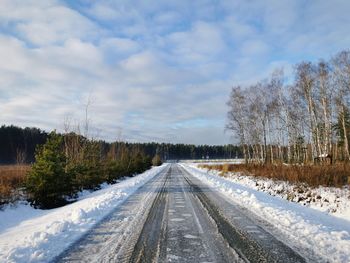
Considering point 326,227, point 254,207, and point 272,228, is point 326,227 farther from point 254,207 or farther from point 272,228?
point 254,207

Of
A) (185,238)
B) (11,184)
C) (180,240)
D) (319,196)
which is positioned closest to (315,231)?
(185,238)

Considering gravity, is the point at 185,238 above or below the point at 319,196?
below

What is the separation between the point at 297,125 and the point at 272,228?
32.8m

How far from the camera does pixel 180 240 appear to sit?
680cm

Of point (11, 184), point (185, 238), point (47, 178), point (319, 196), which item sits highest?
point (47, 178)

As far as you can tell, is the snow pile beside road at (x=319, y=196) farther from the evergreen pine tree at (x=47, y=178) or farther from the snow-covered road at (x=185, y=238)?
the evergreen pine tree at (x=47, y=178)

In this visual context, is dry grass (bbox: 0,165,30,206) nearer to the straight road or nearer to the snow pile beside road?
the straight road

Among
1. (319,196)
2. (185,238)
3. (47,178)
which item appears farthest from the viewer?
(47,178)

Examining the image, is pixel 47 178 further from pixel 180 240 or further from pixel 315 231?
pixel 315 231

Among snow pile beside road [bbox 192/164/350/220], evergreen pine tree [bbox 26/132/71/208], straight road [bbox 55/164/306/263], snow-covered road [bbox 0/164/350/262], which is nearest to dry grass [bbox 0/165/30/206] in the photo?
evergreen pine tree [bbox 26/132/71/208]

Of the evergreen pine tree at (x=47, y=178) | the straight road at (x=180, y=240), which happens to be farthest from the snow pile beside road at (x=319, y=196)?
the evergreen pine tree at (x=47, y=178)

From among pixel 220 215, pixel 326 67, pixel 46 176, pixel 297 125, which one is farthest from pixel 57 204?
pixel 297 125

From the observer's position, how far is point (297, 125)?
38312 millimetres

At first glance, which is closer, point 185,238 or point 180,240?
point 180,240
